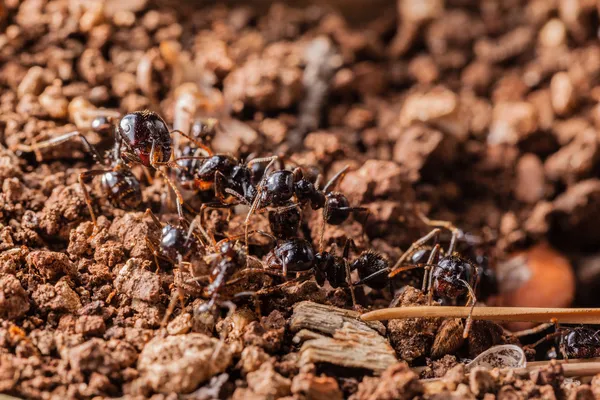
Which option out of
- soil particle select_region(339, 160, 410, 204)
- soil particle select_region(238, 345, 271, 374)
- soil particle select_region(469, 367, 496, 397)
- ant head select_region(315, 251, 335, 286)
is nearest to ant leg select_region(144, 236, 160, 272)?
soil particle select_region(238, 345, 271, 374)

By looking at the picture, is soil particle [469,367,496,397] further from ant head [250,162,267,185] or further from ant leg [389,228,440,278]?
ant head [250,162,267,185]

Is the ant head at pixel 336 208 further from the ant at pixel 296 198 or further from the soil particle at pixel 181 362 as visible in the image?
the soil particle at pixel 181 362

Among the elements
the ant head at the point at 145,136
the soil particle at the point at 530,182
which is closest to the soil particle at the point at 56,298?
the ant head at the point at 145,136

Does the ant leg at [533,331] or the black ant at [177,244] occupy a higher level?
the black ant at [177,244]

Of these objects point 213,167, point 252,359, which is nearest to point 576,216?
point 213,167

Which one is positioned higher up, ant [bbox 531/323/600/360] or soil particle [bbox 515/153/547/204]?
soil particle [bbox 515/153/547/204]

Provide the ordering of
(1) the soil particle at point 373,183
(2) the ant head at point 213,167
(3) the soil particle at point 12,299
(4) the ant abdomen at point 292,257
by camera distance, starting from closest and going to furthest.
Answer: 1. (3) the soil particle at point 12,299
2. (4) the ant abdomen at point 292,257
3. (2) the ant head at point 213,167
4. (1) the soil particle at point 373,183

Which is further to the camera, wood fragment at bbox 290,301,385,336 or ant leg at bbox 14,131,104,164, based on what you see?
ant leg at bbox 14,131,104,164
